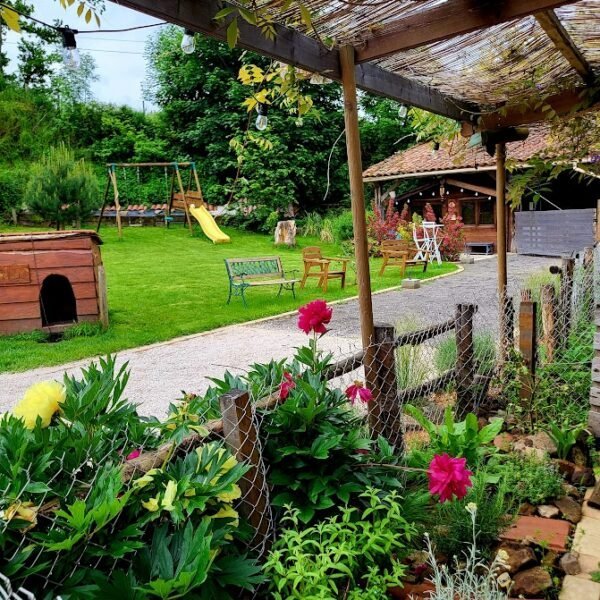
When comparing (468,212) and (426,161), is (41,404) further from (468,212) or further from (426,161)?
(468,212)

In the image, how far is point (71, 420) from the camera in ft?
5.18

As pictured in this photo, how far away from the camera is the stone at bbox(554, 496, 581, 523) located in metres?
2.39

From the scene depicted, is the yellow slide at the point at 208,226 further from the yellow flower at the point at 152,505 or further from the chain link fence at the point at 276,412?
the yellow flower at the point at 152,505

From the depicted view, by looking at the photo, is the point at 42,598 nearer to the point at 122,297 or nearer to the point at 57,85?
the point at 122,297

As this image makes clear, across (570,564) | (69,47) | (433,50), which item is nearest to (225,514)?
(570,564)

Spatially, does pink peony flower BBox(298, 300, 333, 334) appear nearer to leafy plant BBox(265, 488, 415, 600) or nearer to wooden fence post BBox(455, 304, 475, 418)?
leafy plant BBox(265, 488, 415, 600)

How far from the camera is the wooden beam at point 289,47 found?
195cm

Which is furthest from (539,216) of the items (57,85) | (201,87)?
(57,85)

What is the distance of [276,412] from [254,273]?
7.80 meters

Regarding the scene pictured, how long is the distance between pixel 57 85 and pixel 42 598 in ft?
92.7

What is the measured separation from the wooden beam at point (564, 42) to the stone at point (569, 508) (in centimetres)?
220

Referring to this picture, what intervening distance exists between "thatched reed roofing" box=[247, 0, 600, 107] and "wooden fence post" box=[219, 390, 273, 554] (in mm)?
1443

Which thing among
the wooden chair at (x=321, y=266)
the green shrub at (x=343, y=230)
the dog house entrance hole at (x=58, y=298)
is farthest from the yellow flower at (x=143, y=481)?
the green shrub at (x=343, y=230)

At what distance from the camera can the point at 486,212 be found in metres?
17.7
